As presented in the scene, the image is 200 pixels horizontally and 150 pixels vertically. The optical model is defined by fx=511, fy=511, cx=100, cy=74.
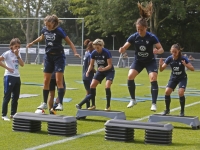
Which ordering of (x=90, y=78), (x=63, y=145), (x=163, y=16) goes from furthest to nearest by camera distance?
1. (x=163, y=16)
2. (x=90, y=78)
3. (x=63, y=145)

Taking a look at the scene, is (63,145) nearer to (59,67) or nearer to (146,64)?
(59,67)

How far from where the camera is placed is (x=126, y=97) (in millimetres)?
A: 19016

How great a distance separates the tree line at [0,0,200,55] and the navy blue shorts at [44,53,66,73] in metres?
34.5

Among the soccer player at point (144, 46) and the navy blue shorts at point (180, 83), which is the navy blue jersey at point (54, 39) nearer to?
the soccer player at point (144, 46)

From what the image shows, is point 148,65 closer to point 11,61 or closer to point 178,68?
point 178,68

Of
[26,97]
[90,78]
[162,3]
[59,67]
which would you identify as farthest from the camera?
[162,3]

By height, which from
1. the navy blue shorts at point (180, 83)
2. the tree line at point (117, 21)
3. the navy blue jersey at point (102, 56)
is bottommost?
the navy blue shorts at point (180, 83)

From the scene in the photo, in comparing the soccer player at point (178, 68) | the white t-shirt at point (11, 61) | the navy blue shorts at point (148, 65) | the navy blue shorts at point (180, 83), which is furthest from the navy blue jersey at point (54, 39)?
the navy blue shorts at point (180, 83)

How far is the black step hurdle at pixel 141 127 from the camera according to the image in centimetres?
968

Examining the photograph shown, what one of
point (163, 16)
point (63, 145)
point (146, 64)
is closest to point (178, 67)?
point (146, 64)

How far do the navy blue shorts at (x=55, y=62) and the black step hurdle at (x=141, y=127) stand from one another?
2.31 m

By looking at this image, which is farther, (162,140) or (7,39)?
(7,39)

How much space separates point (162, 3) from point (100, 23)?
28.4ft

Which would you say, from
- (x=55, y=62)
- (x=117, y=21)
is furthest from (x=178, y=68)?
(x=117, y=21)
